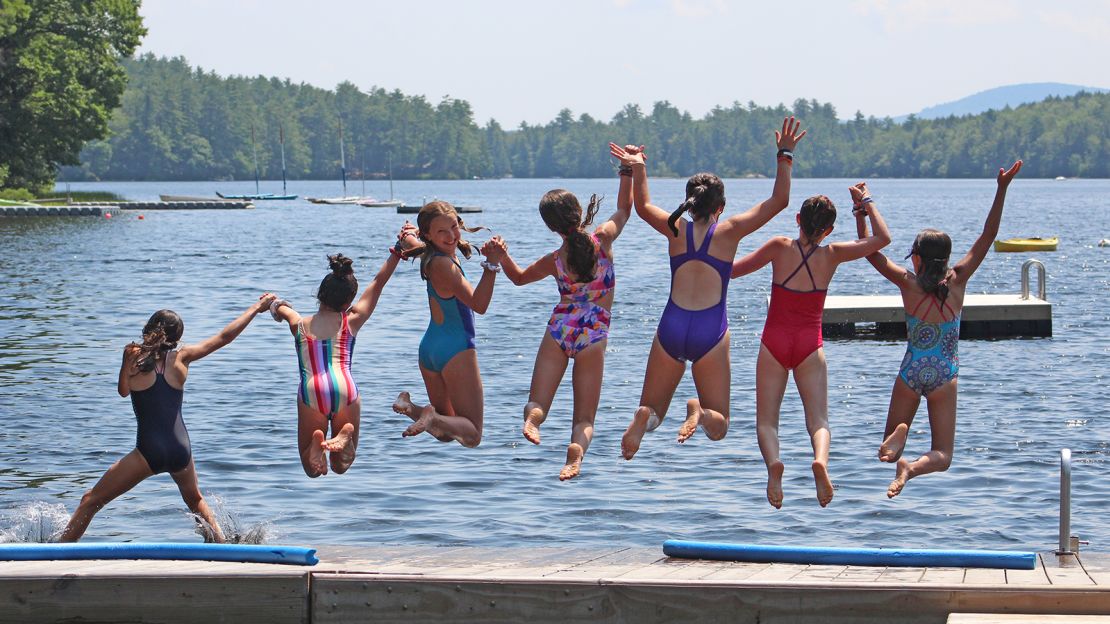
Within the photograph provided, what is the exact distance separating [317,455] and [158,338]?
1424mm

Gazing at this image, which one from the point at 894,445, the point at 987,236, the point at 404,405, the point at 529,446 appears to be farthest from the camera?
the point at 529,446

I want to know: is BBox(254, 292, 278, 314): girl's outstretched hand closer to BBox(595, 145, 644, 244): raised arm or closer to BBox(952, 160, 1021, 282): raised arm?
BBox(595, 145, 644, 244): raised arm

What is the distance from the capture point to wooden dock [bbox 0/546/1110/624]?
931 centimetres

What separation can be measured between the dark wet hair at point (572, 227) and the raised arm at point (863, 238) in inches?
63.5

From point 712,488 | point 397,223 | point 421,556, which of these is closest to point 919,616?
point 421,556

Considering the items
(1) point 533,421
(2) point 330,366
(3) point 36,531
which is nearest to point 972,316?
(3) point 36,531

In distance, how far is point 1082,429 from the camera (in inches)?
1056

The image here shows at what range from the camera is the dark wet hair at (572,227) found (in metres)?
10.3

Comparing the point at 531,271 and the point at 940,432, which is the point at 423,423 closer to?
the point at 531,271

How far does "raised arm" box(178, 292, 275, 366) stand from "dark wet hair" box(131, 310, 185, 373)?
0.39ft

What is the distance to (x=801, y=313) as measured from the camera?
1021 centimetres

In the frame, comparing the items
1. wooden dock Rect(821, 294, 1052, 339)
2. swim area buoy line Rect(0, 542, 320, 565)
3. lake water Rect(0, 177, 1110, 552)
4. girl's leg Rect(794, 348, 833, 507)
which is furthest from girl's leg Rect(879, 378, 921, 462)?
wooden dock Rect(821, 294, 1052, 339)

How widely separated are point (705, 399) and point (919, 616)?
1.98 meters

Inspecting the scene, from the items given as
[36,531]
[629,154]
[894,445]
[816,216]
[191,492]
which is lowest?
[36,531]
